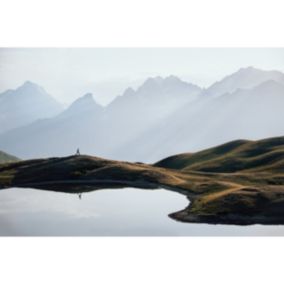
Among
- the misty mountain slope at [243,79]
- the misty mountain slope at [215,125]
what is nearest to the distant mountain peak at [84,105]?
the misty mountain slope at [215,125]

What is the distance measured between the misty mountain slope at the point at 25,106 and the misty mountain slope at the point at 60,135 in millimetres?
1370

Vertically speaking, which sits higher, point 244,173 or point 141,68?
point 141,68

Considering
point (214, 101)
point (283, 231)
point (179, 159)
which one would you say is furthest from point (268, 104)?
point (283, 231)

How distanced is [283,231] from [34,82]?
3416cm

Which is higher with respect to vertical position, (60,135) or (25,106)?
(25,106)

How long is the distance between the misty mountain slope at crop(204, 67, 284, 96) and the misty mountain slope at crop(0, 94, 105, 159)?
52.8ft

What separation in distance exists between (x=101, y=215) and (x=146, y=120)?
2075 cm

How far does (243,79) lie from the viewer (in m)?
69.9

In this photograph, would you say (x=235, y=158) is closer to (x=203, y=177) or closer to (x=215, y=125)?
(x=215, y=125)

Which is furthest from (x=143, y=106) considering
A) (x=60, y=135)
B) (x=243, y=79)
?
(x=243, y=79)

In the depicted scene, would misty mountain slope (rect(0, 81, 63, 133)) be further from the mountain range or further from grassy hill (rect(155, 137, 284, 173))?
grassy hill (rect(155, 137, 284, 173))

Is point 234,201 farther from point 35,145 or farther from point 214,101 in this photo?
point 35,145

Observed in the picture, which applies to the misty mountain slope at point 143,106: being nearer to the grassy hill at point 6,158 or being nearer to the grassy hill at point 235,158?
the grassy hill at point 235,158

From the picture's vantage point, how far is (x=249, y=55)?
59.2m
